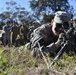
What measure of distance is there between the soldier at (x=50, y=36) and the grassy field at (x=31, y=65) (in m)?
0.18

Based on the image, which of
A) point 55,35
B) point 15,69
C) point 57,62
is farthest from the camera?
point 55,35

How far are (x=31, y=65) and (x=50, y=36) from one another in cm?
120

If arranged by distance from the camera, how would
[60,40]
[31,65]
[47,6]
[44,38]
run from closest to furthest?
[31,65], [60,40], [44,38], [47,6]

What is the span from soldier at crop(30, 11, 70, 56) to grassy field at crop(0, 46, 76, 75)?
0.58 feet

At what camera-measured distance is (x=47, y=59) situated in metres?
4.36

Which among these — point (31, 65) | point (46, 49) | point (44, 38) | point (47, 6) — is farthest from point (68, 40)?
point (47, 6)

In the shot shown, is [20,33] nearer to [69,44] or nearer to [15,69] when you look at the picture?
[69,44]

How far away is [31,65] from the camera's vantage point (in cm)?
404

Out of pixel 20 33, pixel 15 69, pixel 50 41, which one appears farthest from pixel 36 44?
pixel 20 33

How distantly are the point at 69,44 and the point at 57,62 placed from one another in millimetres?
596

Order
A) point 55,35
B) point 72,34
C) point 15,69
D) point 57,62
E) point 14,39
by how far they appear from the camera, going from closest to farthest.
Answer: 1. point 15,69
2. point 57,62
3. point 72,34
4. point 55,35
5. point 14,39

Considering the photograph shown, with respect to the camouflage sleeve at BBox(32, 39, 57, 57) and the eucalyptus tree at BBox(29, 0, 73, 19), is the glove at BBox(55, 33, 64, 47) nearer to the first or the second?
the camouflage sleeve at BBox(32, 39, 57, 57)

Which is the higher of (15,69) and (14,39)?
(15,69)

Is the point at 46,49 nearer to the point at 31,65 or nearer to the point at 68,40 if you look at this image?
the point at 68,40
